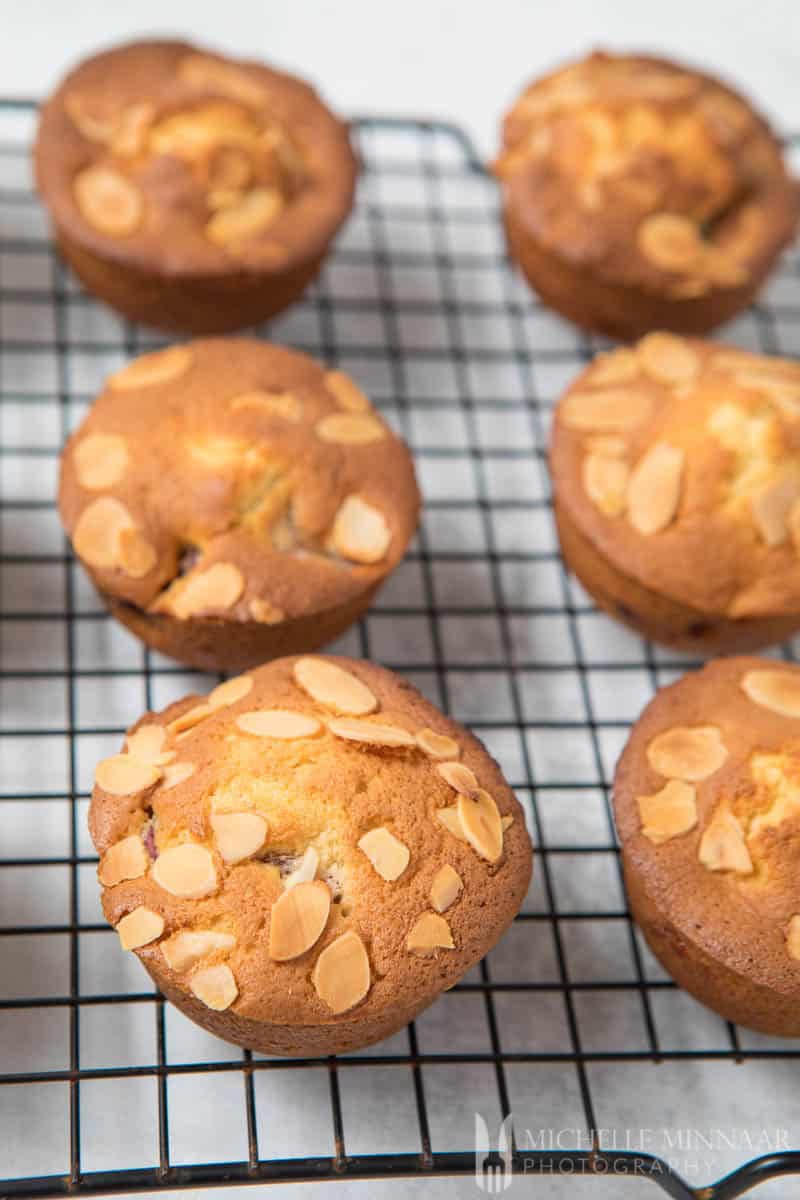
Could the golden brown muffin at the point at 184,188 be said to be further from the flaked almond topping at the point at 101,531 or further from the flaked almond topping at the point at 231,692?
→ the flaked almond topping at the point at 231,692

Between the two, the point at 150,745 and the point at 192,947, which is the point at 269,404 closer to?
the point at 150,745

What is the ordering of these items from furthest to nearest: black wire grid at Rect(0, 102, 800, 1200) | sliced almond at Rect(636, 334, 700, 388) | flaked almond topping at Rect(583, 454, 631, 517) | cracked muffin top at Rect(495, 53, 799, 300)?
1. cracked muffin top at Rect(495, 53, 799, 300)
2. sliced almond at Rect(636, 334, 700, 388)
3. flaked almond topping at Rect(583, 454, 631, 517)
4. black wire grid at Rect(0, 102, 800, 1200)

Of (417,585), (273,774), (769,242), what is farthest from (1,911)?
(769,242)

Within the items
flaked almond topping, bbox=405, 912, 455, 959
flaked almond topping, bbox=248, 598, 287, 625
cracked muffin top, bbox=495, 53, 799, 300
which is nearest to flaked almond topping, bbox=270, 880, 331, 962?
flaked almond topping, bbox=405, 912, 455, 959

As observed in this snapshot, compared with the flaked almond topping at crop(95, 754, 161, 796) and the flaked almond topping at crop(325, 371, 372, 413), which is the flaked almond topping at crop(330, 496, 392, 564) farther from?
the flaked almond topping at crop(95, 754, 161, 796)

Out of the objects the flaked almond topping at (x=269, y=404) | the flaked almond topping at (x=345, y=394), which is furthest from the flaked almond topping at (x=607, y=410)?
the flaked almond topping at (x=269, y=404)

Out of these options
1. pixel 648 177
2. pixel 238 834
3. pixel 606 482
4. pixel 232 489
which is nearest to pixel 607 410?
pixel 606 482
